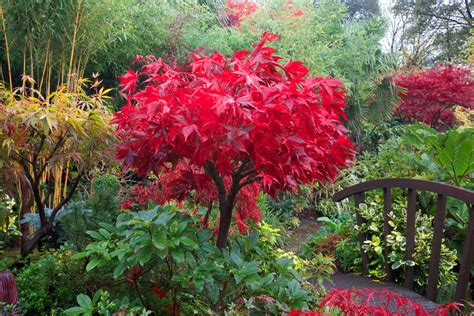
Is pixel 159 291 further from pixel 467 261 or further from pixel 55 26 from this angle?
pixel 55 26

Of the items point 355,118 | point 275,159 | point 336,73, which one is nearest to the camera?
point 275,159

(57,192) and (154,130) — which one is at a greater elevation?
(154,130)

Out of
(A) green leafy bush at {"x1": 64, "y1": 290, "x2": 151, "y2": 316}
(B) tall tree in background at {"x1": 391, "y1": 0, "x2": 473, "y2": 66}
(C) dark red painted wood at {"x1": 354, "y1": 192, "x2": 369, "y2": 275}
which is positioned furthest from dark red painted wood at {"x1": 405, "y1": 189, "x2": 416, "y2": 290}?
(B) tall tree in background at {"x1": 391, "y1": 0, "x2": 473, "y2": 66}

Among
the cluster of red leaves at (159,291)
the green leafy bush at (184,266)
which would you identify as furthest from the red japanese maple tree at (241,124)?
the cluster of red leaves at (159,291)

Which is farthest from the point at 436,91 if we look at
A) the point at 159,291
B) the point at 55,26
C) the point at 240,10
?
the point at 159,291

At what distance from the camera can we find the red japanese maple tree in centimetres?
165

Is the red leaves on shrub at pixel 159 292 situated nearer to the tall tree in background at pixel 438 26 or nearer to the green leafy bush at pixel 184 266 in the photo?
the green leafy bush at pixel 184 266

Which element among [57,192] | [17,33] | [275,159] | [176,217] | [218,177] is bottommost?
[57,192]

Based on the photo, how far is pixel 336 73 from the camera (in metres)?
8.09

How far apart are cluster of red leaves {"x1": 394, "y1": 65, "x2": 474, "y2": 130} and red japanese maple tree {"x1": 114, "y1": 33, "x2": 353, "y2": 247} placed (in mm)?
7484

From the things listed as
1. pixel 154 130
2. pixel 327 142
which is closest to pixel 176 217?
pixel 154 130

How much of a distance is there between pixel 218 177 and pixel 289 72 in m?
0.53

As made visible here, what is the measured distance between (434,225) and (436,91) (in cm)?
640

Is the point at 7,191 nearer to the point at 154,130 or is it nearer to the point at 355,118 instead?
the point at 154,130
